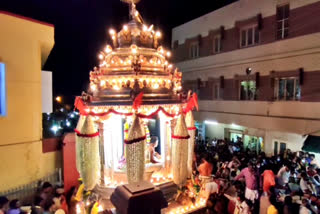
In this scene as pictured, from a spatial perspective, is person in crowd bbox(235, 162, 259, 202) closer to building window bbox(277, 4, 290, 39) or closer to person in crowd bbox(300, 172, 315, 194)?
person in crowd bbox(300, 172, 315, 194)

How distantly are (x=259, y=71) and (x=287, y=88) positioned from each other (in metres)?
1.79

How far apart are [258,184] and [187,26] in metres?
13.6

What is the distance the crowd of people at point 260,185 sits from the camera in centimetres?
525

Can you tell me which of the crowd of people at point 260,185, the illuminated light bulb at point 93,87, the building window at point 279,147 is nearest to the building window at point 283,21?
the building window at point 279,147

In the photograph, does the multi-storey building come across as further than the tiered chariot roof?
Yes

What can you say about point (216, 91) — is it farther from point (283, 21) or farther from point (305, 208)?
point (305, 208)

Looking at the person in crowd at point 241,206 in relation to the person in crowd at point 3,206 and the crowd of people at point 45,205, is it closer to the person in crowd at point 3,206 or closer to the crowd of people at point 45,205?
the crowd of people at point 45,205

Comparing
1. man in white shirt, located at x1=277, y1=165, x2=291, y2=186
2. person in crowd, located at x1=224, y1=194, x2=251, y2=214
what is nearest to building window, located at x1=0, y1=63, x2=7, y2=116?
person in crowd, located at x1=224, y1=194, x2=251, y2=214

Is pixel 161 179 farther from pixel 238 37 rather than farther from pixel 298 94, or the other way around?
pixel 238 37

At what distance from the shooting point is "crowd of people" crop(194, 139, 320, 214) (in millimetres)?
5246

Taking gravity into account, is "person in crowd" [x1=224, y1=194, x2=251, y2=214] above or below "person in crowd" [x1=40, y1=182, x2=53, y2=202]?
above

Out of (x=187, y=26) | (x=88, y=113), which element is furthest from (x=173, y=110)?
(x=187, y=26)

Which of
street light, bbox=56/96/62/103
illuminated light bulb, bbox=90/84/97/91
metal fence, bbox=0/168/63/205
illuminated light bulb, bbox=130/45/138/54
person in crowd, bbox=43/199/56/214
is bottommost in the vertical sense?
metal fence, bbox=0/168/63/205

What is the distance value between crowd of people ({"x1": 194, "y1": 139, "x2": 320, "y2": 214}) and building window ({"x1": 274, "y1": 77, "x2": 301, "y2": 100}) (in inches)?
105
